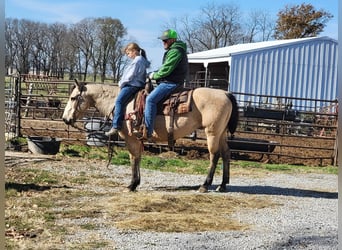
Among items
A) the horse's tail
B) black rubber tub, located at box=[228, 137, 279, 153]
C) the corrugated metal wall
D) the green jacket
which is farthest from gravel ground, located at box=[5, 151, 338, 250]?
the corrugated metal wall

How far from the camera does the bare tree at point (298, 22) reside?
3919 cm

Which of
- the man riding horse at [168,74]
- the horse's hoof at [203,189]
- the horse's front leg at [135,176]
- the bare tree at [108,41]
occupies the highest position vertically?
the bare tree at [108,41]

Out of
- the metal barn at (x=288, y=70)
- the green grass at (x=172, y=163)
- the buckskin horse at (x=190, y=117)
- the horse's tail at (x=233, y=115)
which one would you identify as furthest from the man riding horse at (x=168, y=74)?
the metal barn at (x=288, y=70)

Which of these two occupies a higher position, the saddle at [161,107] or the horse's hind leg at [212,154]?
the saddle at [161,107]

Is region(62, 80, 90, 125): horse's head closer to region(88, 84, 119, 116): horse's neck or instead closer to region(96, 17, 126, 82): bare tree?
region(88, 84, 119, 116): horse's neck

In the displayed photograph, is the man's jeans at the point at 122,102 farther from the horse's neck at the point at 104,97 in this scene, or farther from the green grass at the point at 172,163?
the green grass at the point at 172,163

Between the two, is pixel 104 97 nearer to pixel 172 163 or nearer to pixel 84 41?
pixel 172 163

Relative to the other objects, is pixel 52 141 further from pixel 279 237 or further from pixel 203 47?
pixel 203 47

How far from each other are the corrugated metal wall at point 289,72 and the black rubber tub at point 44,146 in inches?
520

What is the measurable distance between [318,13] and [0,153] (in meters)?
39.7

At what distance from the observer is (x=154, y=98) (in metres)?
5.80

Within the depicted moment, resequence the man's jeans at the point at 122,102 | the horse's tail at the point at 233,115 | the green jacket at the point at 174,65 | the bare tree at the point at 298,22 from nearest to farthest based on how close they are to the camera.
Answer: the green jacket at the point at 174,65, the man's jeans at the point at 122,102, the horse's tail at the point at 233,115, the bare tree at the point at 298,22

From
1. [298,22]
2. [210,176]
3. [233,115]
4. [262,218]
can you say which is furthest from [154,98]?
[298,22]

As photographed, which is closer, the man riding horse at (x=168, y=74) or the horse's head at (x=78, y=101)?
the man riding horse at (x=168, y=74)
